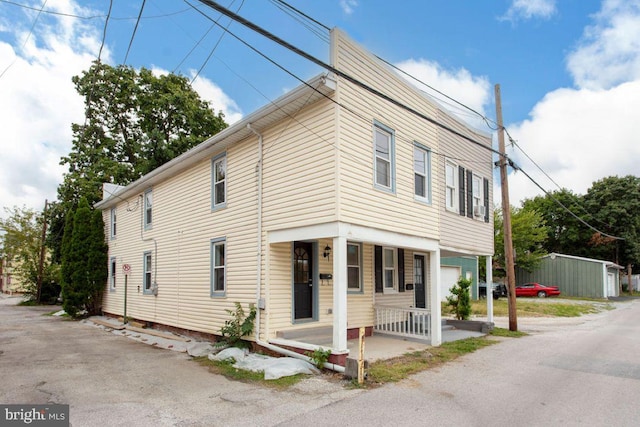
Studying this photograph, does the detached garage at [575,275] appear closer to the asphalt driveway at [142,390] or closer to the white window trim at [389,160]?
the white window trim at [389,160]

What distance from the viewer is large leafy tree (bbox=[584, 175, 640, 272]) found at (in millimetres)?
40188

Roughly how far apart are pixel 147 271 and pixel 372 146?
1039 cm

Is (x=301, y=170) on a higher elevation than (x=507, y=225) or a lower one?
higher

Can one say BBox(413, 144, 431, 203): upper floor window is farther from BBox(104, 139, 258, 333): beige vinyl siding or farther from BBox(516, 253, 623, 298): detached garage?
BBox(516, 253, 623, 298): detached garage

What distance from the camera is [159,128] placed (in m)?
27.1

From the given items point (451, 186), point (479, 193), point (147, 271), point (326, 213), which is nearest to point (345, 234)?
point (326, 213)

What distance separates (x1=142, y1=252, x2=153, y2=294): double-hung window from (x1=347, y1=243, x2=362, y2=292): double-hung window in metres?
7.89

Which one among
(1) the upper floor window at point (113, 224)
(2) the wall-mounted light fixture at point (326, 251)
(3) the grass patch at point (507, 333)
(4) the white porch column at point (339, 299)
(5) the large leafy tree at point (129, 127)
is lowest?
(3) the grass patch at point (507, 333)

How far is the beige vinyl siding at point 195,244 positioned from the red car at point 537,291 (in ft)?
95.9

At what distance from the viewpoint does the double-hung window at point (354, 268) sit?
11312 millimetres

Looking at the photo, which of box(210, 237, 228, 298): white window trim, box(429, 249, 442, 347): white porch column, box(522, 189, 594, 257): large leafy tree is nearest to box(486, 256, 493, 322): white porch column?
box(429, 249, 442, 347): white porch column

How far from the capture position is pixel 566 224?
47.8 meters

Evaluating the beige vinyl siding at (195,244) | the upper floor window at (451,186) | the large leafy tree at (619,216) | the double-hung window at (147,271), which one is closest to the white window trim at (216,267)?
the beige vinyl siding at (195,244)

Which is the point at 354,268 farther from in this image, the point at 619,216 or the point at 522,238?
the point at 619,216
